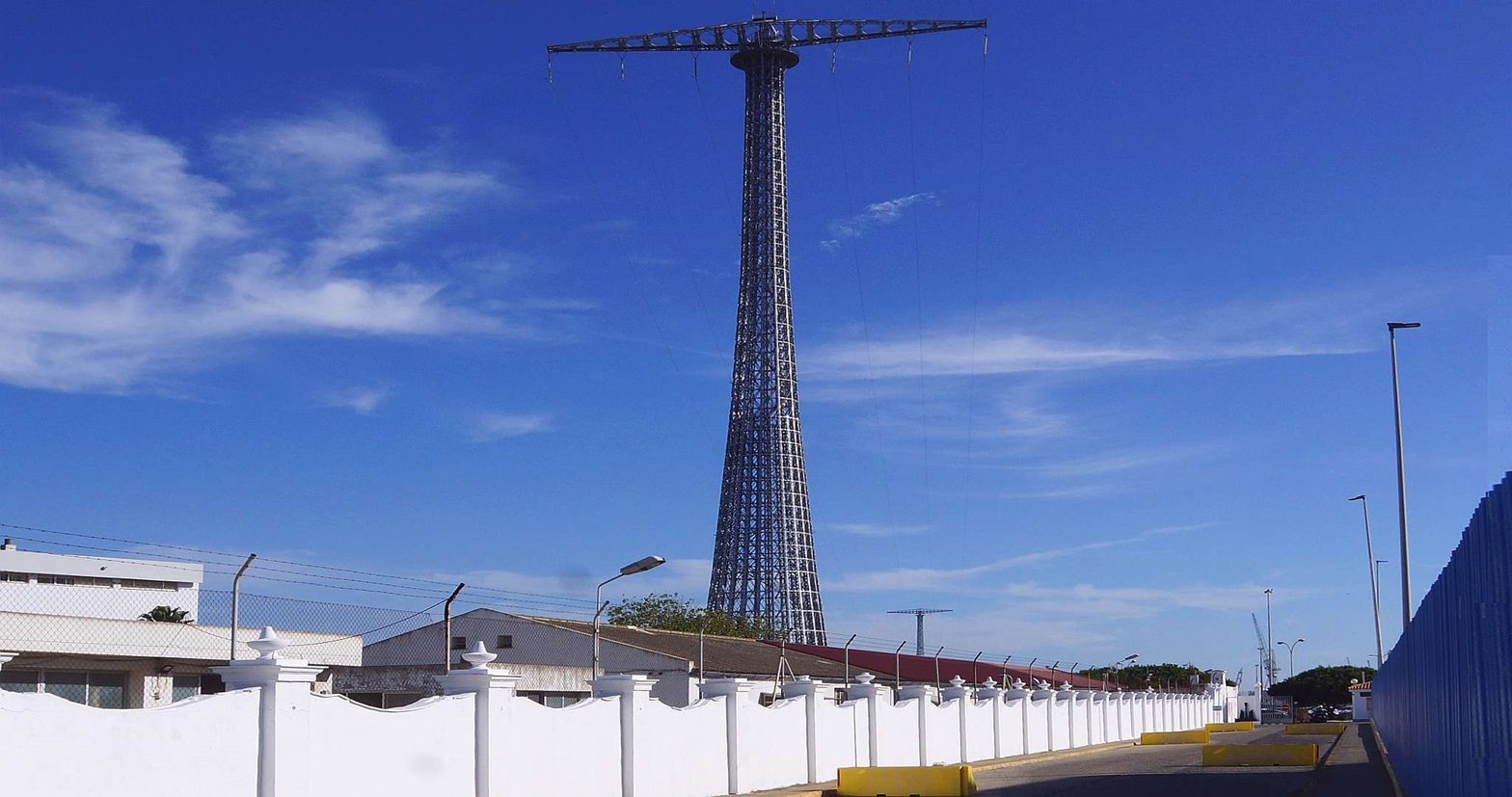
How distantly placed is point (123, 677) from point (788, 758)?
18.5 metres

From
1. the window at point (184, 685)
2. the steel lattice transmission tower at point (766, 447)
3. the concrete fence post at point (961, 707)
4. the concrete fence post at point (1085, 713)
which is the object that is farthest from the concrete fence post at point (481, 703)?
the steel lattice transmission tower at point (766, 447)

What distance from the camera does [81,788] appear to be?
13266mm

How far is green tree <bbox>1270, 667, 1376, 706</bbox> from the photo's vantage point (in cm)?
15738

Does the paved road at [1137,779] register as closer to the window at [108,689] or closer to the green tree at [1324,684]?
the window at [108,689]

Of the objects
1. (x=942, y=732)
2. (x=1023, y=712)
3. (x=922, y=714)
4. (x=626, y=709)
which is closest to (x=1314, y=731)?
(x=1023, y=712)

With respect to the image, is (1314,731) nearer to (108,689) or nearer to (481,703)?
(108,689)

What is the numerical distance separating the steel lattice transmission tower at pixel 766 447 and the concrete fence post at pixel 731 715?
210ft

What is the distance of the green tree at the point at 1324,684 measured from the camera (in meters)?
157

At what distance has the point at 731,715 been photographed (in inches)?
1006

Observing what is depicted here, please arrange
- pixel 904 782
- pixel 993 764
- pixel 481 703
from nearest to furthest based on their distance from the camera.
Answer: pixel 481 703 → pixel 904 782 → pixel 993 764

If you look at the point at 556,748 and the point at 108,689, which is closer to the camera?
the point at 556,748

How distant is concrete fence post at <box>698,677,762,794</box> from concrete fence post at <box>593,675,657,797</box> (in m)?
2.85

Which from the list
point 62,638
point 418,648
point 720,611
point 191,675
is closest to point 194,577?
point 720,611

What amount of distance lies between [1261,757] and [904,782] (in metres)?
13.5
